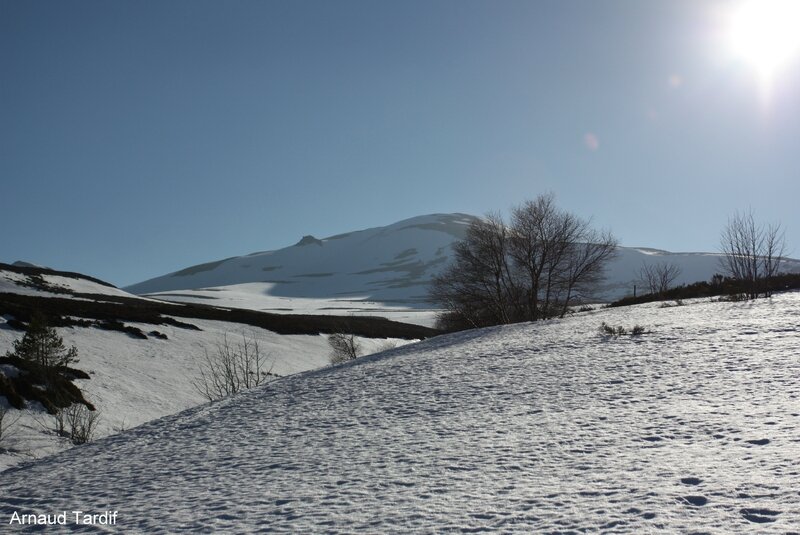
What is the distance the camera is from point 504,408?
875 centimetres

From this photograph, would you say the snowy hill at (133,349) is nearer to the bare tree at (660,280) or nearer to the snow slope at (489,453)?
the snow slope at (489,453)

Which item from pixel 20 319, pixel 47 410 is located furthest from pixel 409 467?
pixel 20 319

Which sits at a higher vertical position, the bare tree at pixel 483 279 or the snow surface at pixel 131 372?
the bare tree at pixel 483 279

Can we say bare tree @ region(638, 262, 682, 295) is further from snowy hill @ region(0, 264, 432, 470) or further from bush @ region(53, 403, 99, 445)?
bush @ region(53, 403, 99, 445)

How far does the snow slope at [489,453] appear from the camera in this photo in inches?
182

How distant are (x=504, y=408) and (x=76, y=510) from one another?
20.0ft

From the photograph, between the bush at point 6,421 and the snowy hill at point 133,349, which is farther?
the snowy hill at point 133,349

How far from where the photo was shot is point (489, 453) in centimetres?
648
